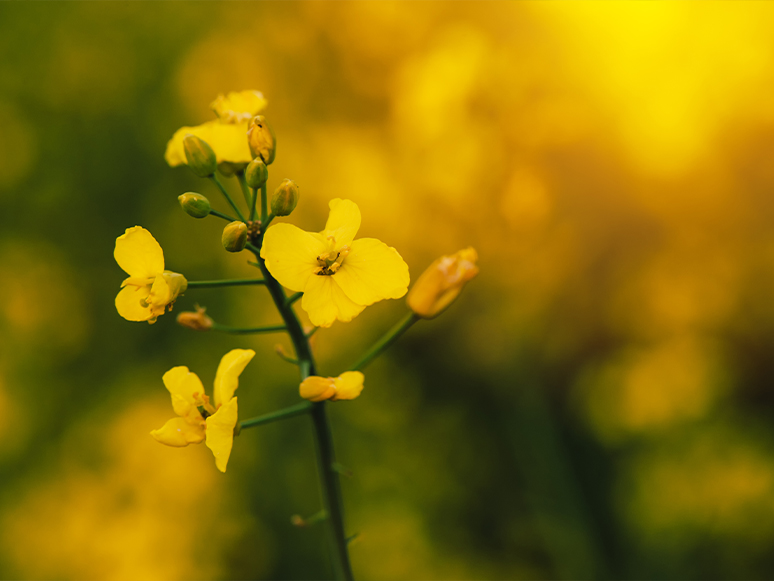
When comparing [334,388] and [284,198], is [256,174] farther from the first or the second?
[334,388]

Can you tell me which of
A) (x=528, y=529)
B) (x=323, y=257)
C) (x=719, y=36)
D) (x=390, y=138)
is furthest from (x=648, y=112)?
(x=323, y=257)

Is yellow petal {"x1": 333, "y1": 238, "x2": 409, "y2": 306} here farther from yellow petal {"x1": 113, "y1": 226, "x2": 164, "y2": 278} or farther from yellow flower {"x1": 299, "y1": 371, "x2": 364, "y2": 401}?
yellow petal {"x1": 113, "y1": 226, "x2": 164, "y2": 278}

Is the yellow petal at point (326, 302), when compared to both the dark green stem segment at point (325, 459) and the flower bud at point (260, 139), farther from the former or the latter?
the flower bud at point (260, 139)

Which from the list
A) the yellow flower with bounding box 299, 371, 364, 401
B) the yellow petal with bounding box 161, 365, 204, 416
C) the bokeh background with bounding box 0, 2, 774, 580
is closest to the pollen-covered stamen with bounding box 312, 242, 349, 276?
the yellow flower with bounding box 299, 371, 364, 401

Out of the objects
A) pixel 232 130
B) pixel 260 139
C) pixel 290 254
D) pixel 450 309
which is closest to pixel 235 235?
pixel 290 254

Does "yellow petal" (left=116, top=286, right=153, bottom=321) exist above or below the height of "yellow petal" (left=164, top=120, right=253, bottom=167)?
below
